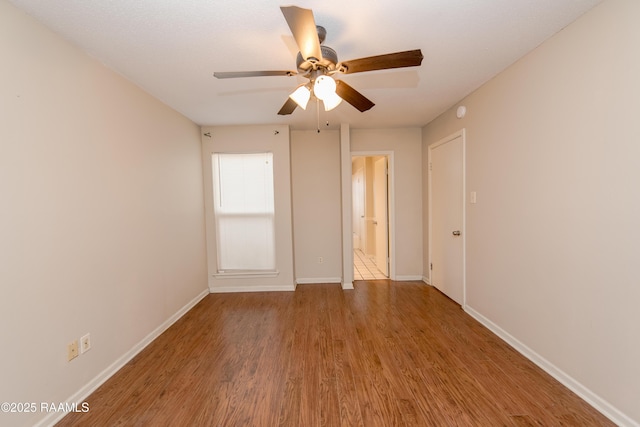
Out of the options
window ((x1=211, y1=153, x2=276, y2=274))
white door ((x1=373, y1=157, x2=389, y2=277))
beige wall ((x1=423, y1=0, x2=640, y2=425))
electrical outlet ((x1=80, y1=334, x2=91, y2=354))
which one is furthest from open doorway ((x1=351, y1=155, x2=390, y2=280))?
electrical outlet ((x1=80, y1=334, x2=91, y2=354))

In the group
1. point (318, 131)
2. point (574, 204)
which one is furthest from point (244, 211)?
point (574, 204)

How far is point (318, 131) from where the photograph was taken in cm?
219

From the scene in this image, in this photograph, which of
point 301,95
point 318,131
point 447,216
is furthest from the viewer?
point 447,216

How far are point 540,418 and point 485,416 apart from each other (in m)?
0.31

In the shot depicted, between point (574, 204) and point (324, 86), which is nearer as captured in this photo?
point (324, 86)

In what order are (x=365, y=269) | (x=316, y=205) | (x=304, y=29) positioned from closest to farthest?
(x=304, y=29) < (x=316, y=205) < (x=365, y=269)

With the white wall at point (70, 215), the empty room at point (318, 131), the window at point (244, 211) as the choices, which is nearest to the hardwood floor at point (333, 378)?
the empty room at point (318, 131)

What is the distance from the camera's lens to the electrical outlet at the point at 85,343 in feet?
5.76

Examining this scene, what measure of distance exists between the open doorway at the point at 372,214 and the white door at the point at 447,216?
2.55 ft

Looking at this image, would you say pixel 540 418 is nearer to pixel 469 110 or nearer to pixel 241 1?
pixel 469 110

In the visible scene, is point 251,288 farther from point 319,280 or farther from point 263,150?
point 263,150

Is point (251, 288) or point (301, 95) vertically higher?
point (301, 95)

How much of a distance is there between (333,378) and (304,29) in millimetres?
2212

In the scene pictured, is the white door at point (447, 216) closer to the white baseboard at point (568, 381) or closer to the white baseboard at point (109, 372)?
the white baseboard at point (568, 381)
